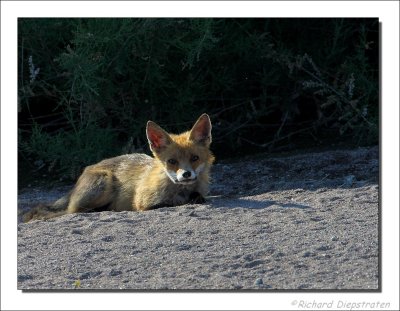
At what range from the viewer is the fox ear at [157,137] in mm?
7645

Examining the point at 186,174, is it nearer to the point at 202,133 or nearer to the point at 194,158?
the point at 194,158

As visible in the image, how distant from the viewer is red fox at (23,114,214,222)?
7.55 metres

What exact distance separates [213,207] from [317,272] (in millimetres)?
1916

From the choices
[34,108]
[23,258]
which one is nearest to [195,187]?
[23,258]

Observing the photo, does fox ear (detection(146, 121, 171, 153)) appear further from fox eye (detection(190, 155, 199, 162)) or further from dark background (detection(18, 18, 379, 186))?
dark background (detection(18, 18, 379, 186))

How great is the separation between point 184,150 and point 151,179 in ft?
1.76

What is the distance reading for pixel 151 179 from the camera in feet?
25.8

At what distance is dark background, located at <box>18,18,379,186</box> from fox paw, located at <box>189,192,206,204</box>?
1.87m

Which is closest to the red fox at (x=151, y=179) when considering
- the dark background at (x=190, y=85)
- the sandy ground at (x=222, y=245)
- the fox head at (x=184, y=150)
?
the fox head at (x=184, y=150)

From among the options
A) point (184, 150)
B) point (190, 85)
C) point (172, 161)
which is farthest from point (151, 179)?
point (190, 85)

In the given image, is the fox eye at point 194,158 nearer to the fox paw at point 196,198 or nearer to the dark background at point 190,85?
the fox paw at point 196,198

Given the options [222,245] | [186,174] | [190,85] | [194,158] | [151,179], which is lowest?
[222,245]

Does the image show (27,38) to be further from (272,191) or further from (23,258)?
(23,258)

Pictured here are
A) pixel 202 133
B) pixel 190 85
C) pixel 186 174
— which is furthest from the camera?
pixel 190 85
